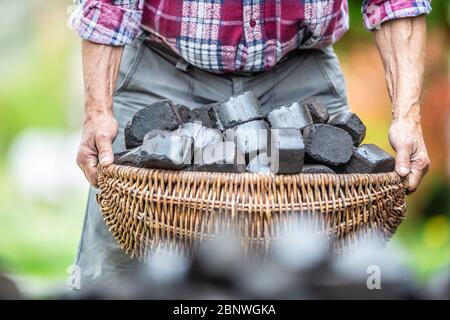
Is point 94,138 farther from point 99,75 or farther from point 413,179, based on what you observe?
point 413,179

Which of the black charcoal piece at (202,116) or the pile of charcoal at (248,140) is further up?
the black charcoal piece at (202,116)

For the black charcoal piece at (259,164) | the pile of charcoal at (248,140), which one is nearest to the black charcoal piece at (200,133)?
the pile of charcoal at (248,140)

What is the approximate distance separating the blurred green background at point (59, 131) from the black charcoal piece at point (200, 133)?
2735 millimetres

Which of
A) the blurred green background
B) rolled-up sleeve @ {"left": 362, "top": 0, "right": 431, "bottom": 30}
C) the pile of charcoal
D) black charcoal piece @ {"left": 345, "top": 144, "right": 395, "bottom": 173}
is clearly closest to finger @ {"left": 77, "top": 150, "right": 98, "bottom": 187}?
the pile of charcoal

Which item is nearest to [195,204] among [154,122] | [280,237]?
[280,237]

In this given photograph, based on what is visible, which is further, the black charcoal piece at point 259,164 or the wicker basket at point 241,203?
the black charcoal piece at point 259,164

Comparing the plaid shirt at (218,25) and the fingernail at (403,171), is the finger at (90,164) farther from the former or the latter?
the fingernail at (403,171)

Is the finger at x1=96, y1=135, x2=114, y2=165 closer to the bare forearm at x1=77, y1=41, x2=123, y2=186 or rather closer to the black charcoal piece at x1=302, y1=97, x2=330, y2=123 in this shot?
the bare forearm at x1=77, y1=41, x2=123, y2=186

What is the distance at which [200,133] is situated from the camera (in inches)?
90.0

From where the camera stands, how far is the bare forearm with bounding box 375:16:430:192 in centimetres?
247

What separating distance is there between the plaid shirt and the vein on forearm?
2.6 inches

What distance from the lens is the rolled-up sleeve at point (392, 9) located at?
264 cm

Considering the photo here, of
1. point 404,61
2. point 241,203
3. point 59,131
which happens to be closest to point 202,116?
point 241,203

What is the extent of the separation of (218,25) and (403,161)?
2.28 ft
